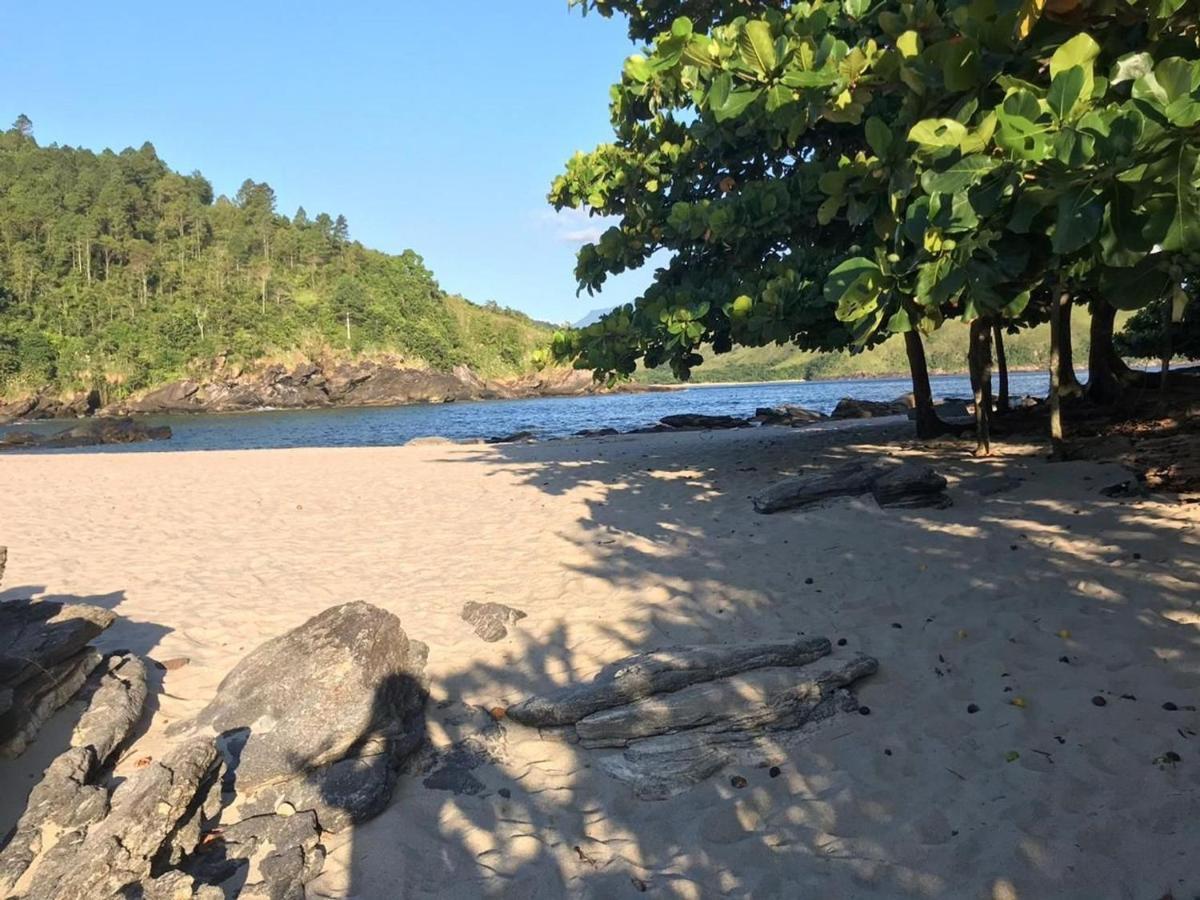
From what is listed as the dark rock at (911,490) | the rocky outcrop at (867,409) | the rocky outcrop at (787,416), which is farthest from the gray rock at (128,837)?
the rocky outcrop at (867,409)

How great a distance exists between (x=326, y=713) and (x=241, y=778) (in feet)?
1.62

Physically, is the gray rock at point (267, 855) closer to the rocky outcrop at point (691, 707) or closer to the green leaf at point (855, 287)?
the rocky outcrop at point (691, 707)

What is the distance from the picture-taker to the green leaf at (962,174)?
7.80ft

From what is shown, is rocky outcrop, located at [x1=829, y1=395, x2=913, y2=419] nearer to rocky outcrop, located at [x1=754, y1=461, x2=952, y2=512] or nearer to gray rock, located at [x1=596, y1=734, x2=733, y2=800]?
rocky outcrop, located at [x1=754, y1=461, x2=952, y2=512]

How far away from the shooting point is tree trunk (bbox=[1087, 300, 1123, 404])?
12727mm

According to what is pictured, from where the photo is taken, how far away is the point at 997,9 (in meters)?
2.47

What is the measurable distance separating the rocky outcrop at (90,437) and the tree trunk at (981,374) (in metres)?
41.4

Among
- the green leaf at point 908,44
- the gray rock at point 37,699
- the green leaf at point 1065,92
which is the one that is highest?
the green leaf at point 908,44

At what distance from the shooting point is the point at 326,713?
387cm

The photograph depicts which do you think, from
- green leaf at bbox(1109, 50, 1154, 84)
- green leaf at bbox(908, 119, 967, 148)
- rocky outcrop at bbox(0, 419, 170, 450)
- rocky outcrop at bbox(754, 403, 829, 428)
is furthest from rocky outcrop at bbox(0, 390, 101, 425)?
green leaf at bbox(1109, 50, 1154, 84)

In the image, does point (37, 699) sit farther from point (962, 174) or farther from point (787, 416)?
point (787, 416)

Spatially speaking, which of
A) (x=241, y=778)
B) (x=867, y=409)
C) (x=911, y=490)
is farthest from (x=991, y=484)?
(x=867, y=409)

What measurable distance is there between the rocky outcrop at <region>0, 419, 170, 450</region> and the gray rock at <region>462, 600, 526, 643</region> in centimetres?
3951

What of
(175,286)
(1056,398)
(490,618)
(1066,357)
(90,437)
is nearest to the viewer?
(490,618)
